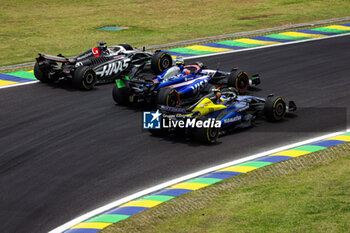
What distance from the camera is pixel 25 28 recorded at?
36812mm

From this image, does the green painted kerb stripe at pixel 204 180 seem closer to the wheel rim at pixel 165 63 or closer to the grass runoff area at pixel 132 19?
the wheel rim at pixel 165 63

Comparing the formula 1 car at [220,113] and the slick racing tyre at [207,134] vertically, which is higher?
the formula 1 car at [220,113]

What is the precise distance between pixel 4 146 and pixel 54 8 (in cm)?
2855

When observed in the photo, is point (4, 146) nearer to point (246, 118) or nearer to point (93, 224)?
point (93, 224)

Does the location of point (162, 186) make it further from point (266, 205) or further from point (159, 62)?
point (159, 62)

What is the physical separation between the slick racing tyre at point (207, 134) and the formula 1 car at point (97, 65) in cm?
698

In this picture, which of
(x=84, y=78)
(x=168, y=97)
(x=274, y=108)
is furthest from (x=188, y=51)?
(x=274, y=108)

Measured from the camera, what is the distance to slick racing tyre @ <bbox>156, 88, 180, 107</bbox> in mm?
18734

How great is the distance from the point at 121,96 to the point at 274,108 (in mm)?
5666

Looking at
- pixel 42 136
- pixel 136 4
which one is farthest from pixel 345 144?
pixel 136 4

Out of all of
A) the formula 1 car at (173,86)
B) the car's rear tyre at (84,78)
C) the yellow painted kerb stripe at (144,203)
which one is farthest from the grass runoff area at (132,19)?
the yellow painted kerb stripe at (144,203)

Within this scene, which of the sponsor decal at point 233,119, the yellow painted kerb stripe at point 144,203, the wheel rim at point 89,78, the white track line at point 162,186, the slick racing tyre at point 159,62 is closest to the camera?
the white track line at point 162,186

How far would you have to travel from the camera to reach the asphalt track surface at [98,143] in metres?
13.7

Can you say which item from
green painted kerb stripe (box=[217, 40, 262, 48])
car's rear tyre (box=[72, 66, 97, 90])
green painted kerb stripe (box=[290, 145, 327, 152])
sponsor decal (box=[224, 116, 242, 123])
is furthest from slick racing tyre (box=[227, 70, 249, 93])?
green painted kerb stripe (box=[217, 40, 262, 48])
